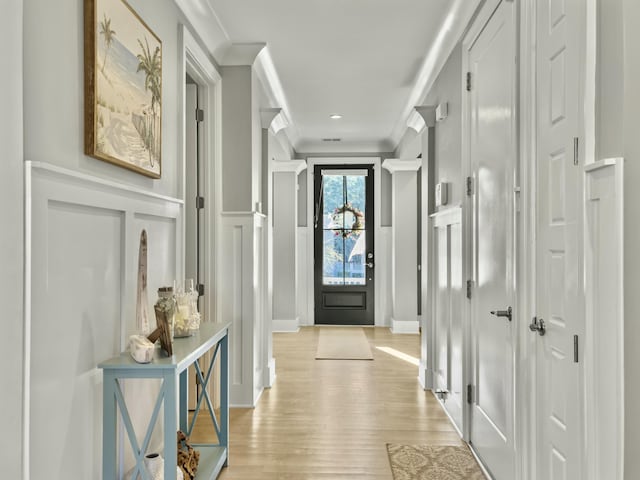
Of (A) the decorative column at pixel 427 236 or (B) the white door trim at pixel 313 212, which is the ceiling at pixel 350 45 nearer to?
(A) the decorative column at pixel 427 236

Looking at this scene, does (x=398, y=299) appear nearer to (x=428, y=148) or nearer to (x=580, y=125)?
(x=428, y=148)

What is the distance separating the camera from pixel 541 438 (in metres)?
1.86

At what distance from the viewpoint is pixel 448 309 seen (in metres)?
3.53

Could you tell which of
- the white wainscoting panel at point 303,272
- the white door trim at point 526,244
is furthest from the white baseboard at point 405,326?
the white door trim at point 526,244

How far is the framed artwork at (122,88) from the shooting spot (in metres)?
1.75

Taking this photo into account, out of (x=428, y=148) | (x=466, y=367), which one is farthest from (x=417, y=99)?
(x=466, y=367)

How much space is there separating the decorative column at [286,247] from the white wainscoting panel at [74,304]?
4642 mm

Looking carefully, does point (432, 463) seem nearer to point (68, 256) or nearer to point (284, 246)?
point (68, 256)

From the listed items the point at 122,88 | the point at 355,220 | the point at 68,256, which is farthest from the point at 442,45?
the point at 355,220

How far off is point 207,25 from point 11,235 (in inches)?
91.0

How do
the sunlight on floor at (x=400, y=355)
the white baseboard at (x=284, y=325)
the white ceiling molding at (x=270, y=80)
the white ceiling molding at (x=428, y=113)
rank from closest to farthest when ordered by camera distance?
the white ceiling molding at (x=270, y=80) → the white ceiling molding at (x=428, y=113) → the sunlight on floor at (x=400, y=355) → the white baseboard at (x=284, y=325)

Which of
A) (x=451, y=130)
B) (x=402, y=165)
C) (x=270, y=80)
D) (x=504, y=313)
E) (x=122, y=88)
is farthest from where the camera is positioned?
(x=402, y=165)

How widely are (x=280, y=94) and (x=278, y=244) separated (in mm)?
2615

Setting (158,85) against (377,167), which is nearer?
(158,85)
